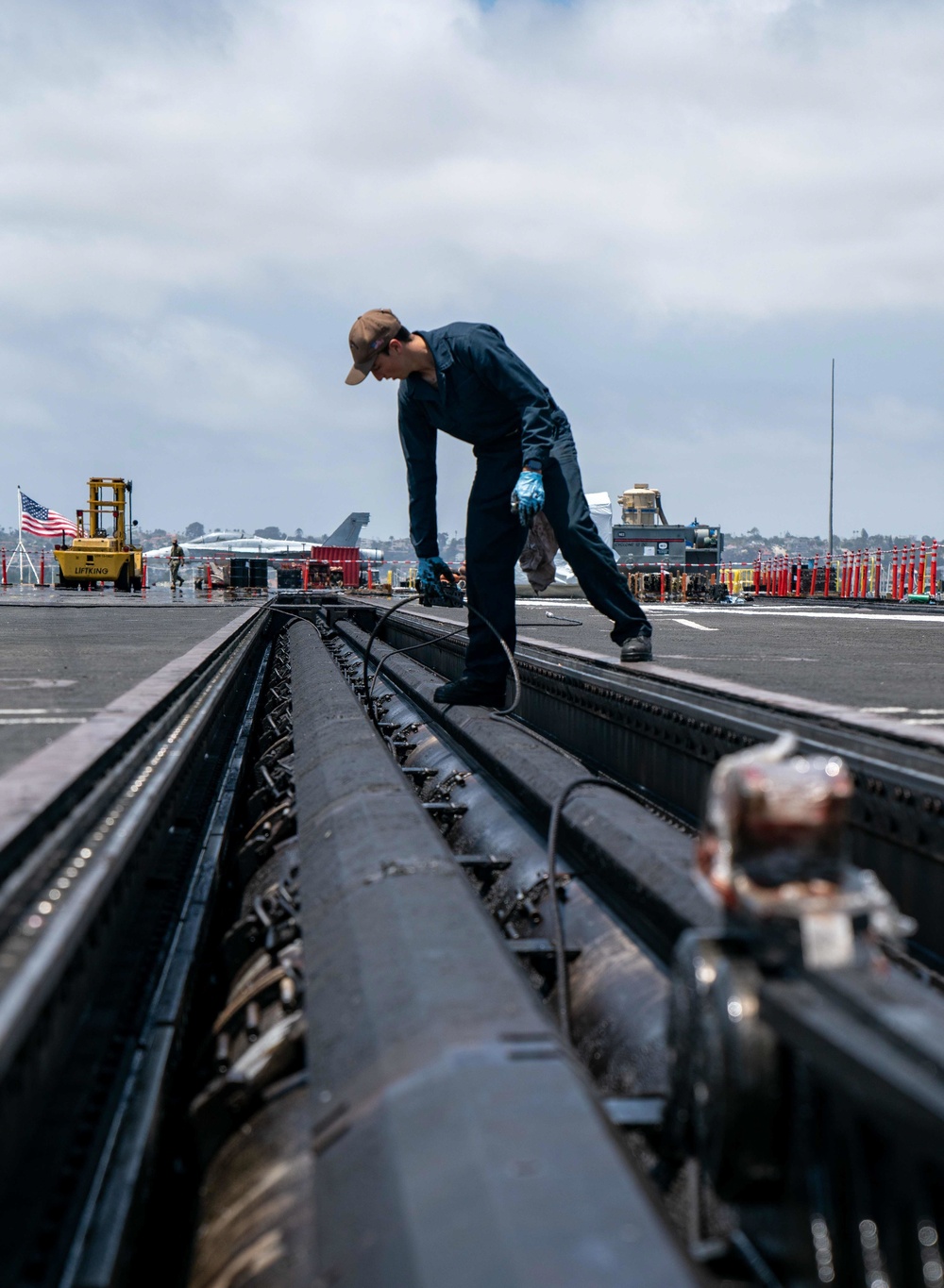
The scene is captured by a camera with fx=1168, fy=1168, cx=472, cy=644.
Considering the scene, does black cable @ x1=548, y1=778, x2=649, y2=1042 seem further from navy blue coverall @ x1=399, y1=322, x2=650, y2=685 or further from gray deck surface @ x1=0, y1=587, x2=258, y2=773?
navy blue coverall @ x1=399, y1=322, x2=650, y2=685

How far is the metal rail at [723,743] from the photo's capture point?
2.46m

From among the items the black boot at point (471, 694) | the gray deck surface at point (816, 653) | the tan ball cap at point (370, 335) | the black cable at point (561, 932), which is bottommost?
the black cable at point (561, 932)

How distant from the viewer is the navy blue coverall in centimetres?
478

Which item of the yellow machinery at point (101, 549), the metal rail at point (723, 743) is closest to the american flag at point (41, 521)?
the yellow machinery at point (101, 549)

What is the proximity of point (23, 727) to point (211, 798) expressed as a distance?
115 cm

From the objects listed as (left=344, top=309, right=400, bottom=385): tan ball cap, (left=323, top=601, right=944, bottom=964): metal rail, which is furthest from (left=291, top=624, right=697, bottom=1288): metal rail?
(left=344, top=309, right=400, bottom=385): tan ball cap

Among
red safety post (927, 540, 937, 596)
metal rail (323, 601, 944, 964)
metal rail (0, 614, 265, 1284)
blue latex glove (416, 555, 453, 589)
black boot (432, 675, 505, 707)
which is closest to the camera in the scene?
metal rail (0, 614, 265, 1284)

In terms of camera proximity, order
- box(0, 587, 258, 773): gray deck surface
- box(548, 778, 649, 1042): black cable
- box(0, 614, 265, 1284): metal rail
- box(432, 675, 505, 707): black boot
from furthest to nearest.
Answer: box(432, 675, 505, 707): black boot → box(0, 587, 258, 773): gray deck surface → box(548, 778, 649, 1042): black cable → box(0, 614, 265, 1284): metal rail

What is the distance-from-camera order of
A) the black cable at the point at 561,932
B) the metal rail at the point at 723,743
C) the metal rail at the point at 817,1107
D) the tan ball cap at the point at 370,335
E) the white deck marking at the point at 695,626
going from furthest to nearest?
the white deck marking at the point at 695,626 → the tan ball cap at the point at 370,335 → the metal rail at the point at 723,743 → the black cable at the point at 561,932 → the metal rail at the point at 817,1107

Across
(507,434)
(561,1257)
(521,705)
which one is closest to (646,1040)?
(561,1257)

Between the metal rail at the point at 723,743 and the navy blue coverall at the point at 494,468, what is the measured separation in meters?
0.39

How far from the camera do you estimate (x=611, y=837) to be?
2701 mm

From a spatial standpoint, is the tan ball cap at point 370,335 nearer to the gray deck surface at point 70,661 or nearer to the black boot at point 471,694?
the black boot at point 471,694

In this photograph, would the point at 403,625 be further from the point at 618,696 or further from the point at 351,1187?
the point at 351,1187
